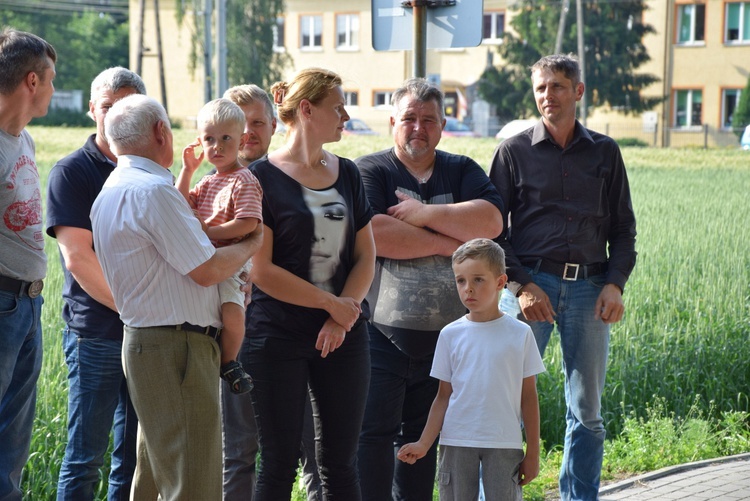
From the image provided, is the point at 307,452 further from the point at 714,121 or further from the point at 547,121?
the point at 714,121

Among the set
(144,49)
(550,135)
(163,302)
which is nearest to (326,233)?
(163,302)

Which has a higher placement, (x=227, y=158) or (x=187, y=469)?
(x=227, y=158)

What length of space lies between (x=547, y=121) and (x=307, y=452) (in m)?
1.95

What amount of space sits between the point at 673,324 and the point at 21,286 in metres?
4.83

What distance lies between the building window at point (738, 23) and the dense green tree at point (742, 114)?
0.39 meters

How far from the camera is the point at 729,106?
8875mm

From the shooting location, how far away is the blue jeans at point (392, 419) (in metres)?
4.11

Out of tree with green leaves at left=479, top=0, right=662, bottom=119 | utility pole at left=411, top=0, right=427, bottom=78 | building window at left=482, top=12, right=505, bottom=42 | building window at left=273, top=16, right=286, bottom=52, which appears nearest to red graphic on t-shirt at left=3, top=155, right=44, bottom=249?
utility pole at left=411, top=0, right=427, bottom=78

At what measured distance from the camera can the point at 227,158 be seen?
3.46m

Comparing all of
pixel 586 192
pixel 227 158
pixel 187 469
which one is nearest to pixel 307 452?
pixel 187 469

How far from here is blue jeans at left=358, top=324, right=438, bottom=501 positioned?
13.5 feet

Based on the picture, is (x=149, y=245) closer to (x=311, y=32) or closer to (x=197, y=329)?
(x=197, y=329)

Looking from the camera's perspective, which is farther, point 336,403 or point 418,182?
point 418,182

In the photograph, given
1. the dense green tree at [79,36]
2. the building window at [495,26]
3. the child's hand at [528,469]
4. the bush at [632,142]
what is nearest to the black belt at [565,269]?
the child's hand at [528,469]
